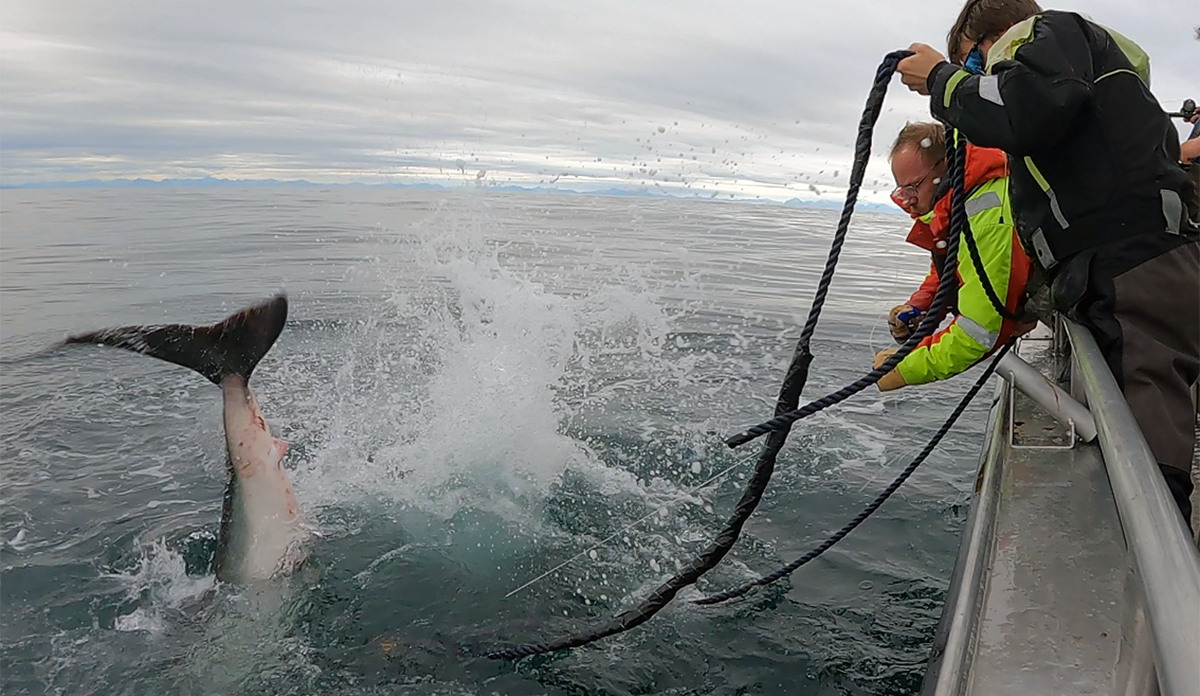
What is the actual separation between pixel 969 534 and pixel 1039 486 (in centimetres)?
46

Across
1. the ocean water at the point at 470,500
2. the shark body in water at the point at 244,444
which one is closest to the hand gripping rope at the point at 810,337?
the ocean water at the point at 470,500

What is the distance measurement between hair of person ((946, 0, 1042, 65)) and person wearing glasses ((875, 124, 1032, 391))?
19.6 inches

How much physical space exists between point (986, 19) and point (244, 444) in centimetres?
420

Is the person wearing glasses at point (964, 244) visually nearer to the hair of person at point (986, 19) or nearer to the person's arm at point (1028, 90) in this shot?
the hair of person at point (986, 19)

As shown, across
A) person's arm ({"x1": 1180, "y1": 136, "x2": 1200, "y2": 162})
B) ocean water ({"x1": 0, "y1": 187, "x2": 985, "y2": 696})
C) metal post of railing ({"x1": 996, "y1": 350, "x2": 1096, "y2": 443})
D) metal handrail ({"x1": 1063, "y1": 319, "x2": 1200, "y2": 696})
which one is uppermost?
person's arm ({"x1": 1180, "y1": 136, "x2": 1200, "y2": 162})

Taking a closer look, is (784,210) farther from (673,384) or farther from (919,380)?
(919,380)

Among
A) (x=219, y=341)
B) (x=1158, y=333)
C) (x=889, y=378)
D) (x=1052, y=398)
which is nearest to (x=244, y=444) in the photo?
(x=219, y=341)

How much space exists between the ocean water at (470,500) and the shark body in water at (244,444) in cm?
17

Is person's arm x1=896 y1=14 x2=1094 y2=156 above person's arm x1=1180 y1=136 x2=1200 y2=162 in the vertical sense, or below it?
below

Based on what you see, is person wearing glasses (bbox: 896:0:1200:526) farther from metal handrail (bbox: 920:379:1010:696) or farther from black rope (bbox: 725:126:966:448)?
metal handrail (bbox: 920:379:1010:696)

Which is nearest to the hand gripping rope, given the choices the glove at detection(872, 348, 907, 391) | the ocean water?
the glove at detection(872, 348, 907, 391)

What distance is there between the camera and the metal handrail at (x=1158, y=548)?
3.70ft

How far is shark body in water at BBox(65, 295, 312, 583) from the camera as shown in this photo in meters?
4.43

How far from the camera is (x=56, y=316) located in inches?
418
